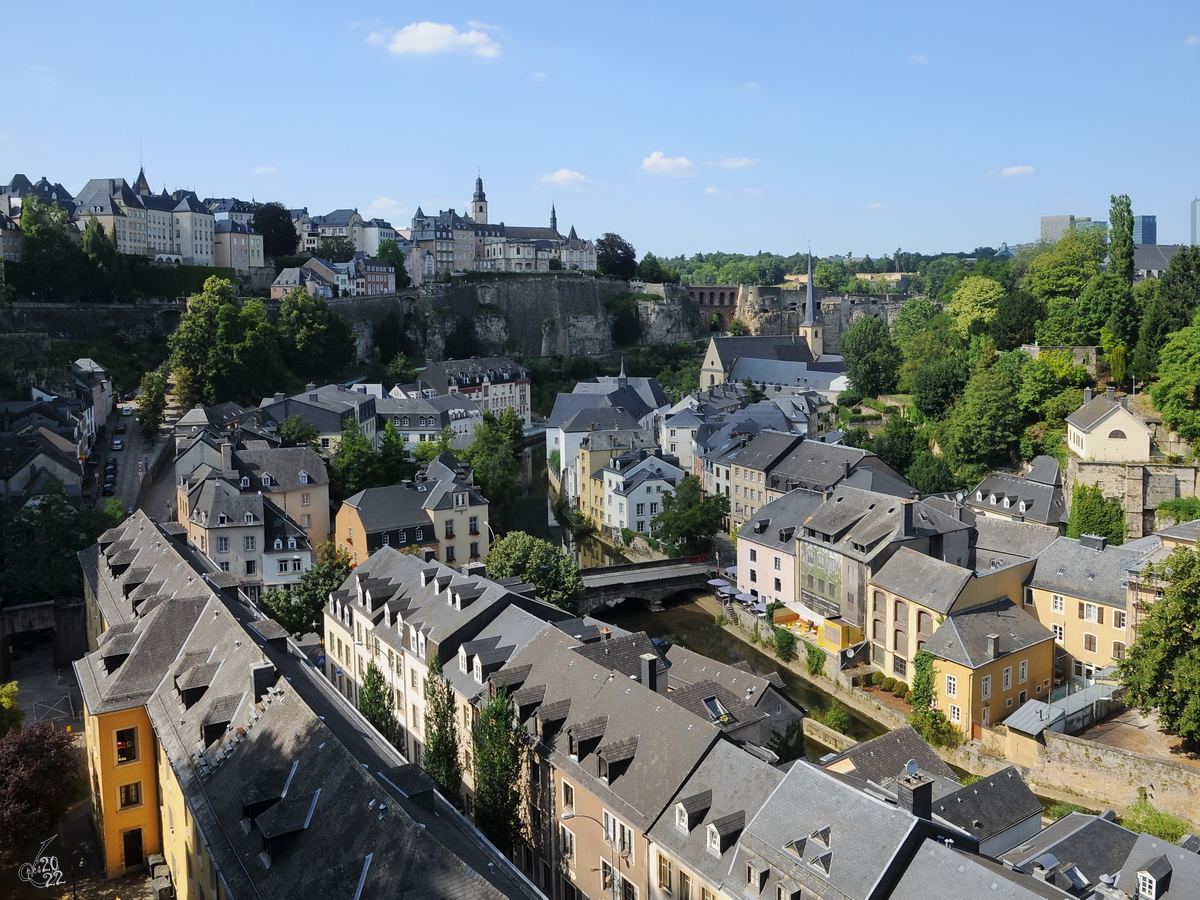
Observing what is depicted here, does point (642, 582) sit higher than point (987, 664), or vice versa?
point (987, 664)

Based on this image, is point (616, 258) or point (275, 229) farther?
point (616, 258)

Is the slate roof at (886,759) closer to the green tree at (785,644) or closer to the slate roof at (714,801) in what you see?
the slate roof at (714,801)

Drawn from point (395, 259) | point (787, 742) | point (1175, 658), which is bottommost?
point (787, 742)

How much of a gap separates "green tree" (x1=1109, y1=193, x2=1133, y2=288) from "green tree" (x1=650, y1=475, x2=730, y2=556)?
22652 millimetres

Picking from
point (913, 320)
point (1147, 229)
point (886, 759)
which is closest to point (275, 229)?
point (913, 320)

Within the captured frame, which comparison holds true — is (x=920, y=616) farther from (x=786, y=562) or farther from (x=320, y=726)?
(x=320, y=726)

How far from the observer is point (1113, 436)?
37.5m

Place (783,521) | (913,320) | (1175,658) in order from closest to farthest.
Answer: (1175,658) < (783,521) < (913,320)

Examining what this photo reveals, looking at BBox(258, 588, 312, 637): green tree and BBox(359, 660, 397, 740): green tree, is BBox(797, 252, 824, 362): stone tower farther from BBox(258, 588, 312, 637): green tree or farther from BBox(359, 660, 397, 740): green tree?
BBox(359, 660, 397, 740): green tree

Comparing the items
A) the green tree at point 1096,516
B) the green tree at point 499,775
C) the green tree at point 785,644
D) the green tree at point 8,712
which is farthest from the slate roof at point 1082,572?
the green tree at point 8,712

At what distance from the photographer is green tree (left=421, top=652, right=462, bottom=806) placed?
20516mm

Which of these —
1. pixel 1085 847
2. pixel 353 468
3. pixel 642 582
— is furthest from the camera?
pixel 353 468

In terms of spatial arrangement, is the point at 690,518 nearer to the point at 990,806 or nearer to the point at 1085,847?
the point at 990,806

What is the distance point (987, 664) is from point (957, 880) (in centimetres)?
1526
